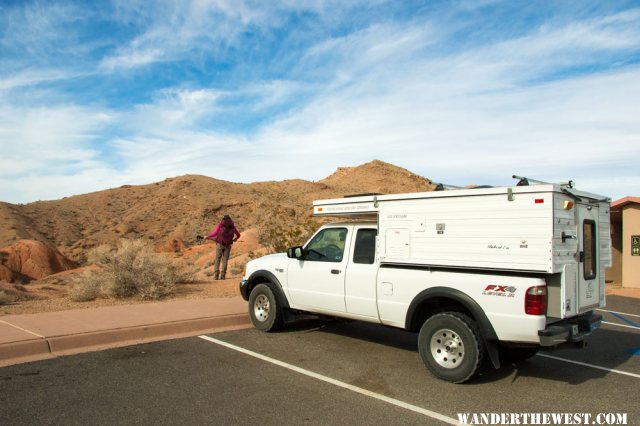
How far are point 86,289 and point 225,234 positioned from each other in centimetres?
464

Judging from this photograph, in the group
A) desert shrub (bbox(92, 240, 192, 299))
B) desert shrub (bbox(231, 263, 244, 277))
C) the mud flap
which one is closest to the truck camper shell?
the mud flap

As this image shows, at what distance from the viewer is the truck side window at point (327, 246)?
318 inches

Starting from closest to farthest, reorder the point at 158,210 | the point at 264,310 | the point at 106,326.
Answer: the point at 106,326
the point at 264,310
the point at 158,210

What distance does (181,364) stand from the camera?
273 inches

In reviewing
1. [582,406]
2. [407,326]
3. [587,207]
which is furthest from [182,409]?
[587,207]

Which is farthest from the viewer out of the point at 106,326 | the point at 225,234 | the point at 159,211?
the point at 159,211

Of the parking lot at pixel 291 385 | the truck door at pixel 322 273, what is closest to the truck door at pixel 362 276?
the truck door at pixel 322 273

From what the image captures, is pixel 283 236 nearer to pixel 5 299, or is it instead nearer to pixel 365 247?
pixel 5 299

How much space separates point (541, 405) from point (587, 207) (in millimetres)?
2547

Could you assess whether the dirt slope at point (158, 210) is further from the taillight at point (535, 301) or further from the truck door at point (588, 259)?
the taillight at point (535, 301)

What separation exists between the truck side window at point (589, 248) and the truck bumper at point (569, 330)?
52 cm

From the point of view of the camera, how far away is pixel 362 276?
749 cm

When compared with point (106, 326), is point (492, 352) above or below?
above
